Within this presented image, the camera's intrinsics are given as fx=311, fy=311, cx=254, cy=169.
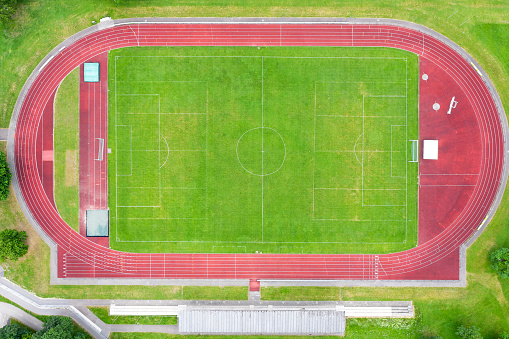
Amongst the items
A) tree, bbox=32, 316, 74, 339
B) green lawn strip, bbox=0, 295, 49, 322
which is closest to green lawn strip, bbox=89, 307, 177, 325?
tree, bbox=32, 316, 74, 339

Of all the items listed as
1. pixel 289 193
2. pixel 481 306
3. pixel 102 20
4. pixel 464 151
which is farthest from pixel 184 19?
pixel 481 306

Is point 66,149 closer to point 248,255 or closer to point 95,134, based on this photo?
point 95,134

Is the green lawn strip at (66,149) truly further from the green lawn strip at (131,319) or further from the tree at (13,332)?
the tree at (13,332)

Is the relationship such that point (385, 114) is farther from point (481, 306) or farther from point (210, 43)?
point (481, 306)

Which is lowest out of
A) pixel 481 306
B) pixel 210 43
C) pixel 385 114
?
pixel 481 306

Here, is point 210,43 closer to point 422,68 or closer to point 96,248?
point 422,68

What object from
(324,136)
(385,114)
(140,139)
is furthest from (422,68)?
(140,139)

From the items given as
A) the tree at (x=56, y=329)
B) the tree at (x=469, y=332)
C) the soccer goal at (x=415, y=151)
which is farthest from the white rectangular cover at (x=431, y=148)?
the tree at (x=56, y=329)

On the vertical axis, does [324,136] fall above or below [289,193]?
above
